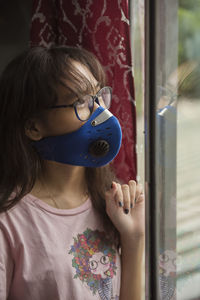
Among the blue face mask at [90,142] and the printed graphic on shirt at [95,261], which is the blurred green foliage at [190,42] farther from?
the printed graphic on shirt at [95,261]

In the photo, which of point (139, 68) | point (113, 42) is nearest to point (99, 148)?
point (113, 42)

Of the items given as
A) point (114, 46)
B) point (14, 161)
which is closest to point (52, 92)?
point (14, 161)

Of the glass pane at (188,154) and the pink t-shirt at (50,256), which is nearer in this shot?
the pink t-shirt at (50,256)

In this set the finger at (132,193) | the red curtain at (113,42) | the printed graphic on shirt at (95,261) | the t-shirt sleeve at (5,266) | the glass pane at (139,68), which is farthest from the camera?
the glass pane at (139,68)

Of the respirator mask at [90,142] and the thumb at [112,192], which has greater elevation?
the respirator mask at [90,142]

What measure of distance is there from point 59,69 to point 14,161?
0.93 feet

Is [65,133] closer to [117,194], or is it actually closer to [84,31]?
[117,194]

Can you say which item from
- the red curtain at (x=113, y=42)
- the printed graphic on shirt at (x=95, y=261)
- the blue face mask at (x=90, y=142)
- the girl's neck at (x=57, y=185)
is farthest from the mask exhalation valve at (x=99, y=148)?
the red curtain at (x=113, y=42)

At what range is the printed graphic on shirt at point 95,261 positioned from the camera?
103 centimetres

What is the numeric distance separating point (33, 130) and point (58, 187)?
18 cm

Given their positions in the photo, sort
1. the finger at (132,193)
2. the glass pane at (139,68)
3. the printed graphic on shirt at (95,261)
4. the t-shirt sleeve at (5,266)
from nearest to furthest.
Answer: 1. the t-shirt sleeve at (5,266)
2. the printed graphic on shirt at (95,261)
3. the finger at (132,193)
4. the glass pane at (139,68)

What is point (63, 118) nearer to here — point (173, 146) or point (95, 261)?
point (95, 261)

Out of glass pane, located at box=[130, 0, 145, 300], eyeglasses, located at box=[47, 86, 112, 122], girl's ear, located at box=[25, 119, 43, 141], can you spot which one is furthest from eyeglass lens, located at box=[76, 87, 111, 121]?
glass pane, located at box=[130, 0, 145, 300]

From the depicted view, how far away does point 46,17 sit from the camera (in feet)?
4.73
